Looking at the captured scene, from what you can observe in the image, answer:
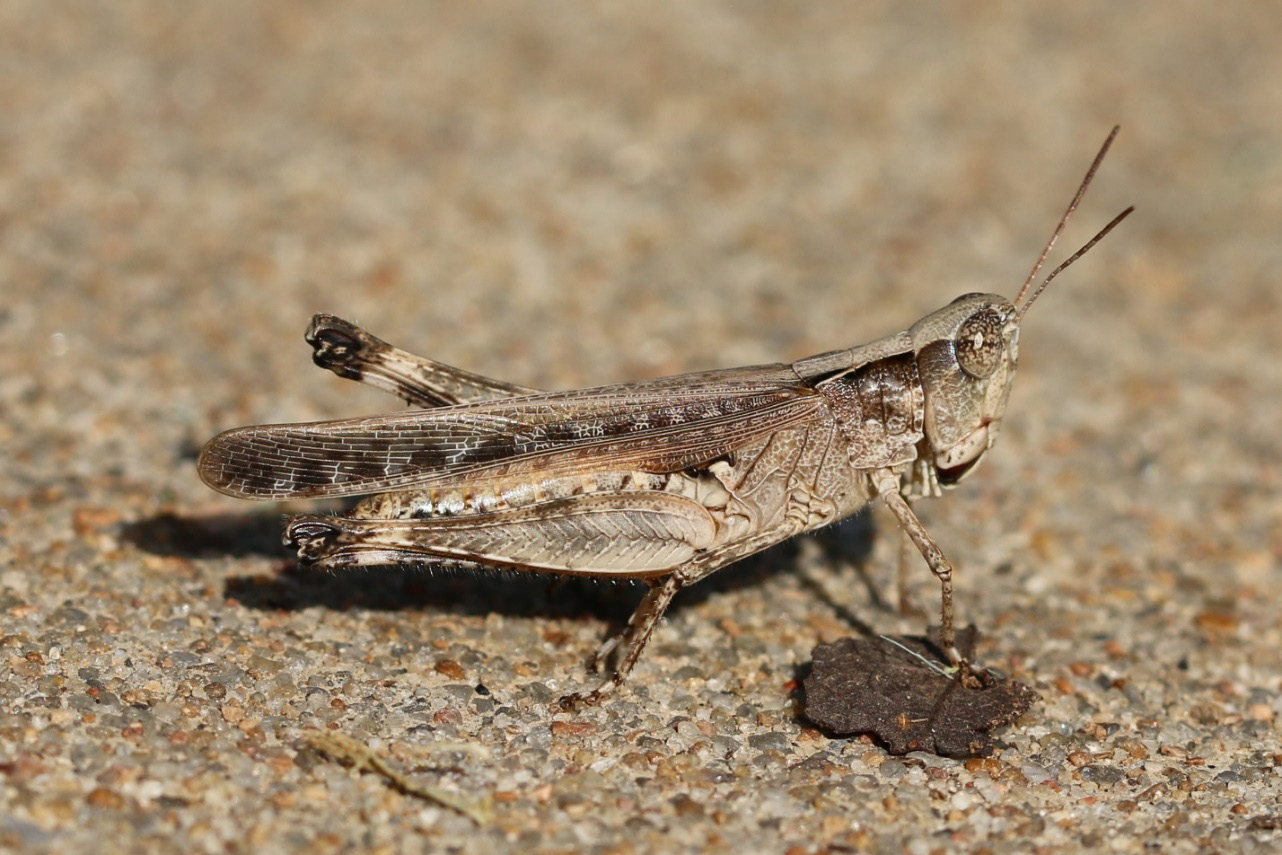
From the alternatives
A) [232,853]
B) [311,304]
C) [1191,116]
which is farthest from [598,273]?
[1191,116]

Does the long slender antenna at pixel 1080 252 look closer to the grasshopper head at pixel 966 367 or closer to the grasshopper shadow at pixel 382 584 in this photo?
the grasshopper head at pixel 966 367

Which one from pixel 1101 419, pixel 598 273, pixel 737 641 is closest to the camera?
pixel 737 641

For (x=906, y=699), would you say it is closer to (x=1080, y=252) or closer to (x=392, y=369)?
(x=1080, y=252)

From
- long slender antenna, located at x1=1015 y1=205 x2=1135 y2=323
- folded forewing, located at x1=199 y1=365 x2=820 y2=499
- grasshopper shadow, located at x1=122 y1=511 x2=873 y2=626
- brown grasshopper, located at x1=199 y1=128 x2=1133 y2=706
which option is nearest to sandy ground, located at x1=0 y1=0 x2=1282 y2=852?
grasshopper shadow, located at x1=122 y1=511 x2=873 y2=626

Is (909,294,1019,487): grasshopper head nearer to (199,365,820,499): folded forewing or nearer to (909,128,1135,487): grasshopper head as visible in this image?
(909,128,1135,487): grasshopper head

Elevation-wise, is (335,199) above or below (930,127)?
below

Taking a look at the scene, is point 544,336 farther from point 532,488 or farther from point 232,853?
point 232,853

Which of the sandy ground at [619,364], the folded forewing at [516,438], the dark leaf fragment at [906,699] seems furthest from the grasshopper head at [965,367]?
the sandy ground at [619,364]
